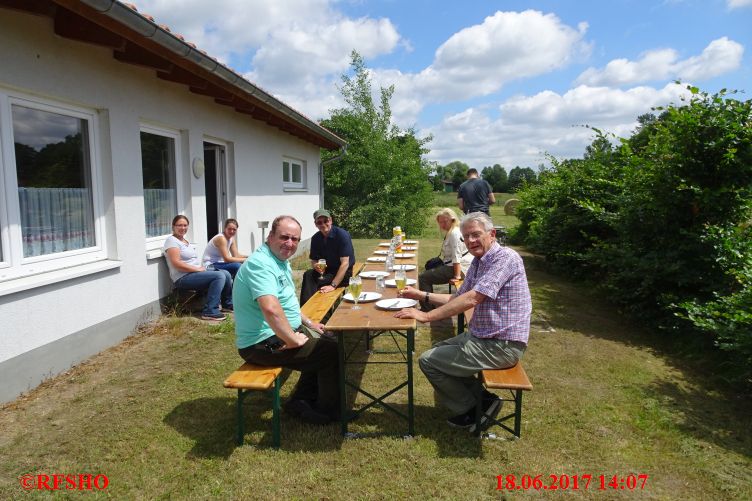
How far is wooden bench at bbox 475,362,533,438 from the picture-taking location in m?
2.83

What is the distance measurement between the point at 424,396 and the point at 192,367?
2.09 m

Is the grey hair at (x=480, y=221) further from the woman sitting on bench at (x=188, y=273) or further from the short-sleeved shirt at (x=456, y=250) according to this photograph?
the woman sitting on bench at (x=188, y=273)

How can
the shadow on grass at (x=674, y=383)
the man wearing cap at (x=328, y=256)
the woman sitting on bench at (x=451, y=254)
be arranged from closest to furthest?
the shadow on grass at (x=674, y=383) < the man wearing cap at (x=328, y=256) < the woman sitting on bench at (x=451, y=254)

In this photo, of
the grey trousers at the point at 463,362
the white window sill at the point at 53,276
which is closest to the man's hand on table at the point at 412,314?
the grey trousers at the point at 463,362

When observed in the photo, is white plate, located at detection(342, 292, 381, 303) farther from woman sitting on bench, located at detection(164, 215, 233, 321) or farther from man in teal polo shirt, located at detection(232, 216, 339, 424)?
woman sitting on bench, located at detection(164, 215, 233, 321)

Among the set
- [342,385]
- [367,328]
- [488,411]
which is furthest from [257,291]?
[488,411]

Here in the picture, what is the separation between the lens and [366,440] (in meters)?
3.11

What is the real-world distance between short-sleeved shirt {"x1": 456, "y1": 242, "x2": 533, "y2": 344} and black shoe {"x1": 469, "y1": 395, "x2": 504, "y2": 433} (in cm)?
55

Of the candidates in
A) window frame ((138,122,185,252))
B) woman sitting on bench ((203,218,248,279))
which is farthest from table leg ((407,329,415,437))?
woman sitting on bench ((203,218,248,279))

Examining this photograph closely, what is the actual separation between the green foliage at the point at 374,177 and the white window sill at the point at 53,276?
1275 cm

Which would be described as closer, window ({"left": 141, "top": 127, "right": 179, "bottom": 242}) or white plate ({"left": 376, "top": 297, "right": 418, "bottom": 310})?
white plate ({"left": 376, "top": 297, "right": 418, "bottom": 310})

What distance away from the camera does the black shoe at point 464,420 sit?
322 cm

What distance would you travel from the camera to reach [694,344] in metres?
4.76

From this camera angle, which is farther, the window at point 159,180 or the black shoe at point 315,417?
the window at point 159,180
